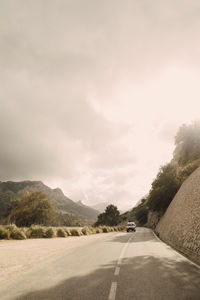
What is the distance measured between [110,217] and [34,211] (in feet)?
193

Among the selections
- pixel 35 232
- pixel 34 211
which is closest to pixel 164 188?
pixel 35 232

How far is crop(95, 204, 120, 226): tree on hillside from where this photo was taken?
338 ft

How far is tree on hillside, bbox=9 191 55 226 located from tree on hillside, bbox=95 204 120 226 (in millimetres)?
53312

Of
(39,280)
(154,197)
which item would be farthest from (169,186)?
(39,280)

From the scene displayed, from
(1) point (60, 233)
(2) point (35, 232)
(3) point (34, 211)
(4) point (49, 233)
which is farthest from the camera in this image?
(3) point (34, 211)

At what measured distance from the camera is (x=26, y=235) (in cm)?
1988

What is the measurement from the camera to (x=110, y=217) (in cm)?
10375

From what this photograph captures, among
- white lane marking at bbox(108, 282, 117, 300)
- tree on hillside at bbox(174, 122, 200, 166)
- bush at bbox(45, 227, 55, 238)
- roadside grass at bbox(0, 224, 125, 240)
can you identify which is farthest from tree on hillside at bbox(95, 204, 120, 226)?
white lane marking at bbox(108, 282, 117, 300)

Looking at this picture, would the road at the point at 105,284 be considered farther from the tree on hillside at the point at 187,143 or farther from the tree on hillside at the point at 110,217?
the tree on hillside at the point at 110,217

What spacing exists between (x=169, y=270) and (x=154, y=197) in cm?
3362

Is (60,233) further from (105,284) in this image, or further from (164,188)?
(164,188)

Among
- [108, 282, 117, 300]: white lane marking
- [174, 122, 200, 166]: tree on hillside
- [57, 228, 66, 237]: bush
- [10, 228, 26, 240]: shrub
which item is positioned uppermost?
[174, 122, 200, 166]: tree on hillside

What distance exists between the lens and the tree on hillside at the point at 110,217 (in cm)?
10300

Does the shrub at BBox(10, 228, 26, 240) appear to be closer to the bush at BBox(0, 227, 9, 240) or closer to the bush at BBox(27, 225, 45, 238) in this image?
the bush at BBox(0, 227, 9, 240)
